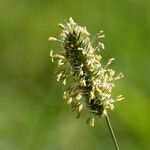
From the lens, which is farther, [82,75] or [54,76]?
[54,76]

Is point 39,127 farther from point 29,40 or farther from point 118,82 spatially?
point 29,40

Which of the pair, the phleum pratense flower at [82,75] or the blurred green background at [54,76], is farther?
the blurred green background at [54,76]

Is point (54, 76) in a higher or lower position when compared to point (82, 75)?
higher

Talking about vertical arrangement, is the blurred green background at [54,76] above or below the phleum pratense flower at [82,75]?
above

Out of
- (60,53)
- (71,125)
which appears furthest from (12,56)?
(60,53)

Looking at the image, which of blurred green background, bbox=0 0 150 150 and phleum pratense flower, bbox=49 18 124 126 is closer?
phleum pratense flower, bbox=49 18 124 126
